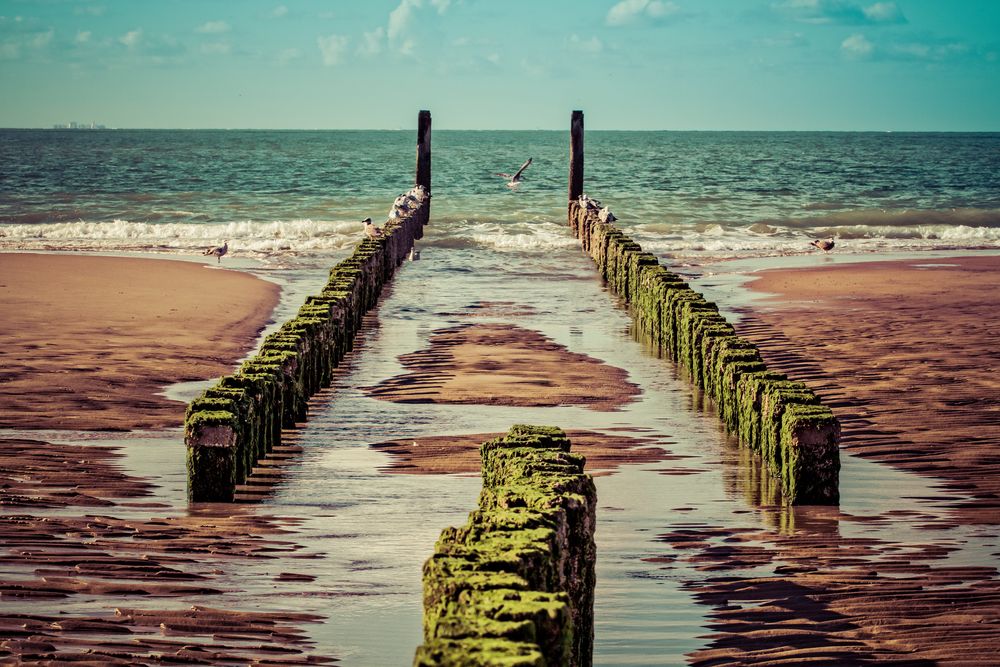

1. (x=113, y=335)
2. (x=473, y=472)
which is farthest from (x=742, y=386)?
(x=113, y=335)

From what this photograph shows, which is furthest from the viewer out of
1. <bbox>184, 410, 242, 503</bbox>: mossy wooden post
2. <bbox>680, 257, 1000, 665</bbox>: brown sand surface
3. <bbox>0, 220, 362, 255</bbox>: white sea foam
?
<bbox>0, 220, 362, 255</bbox>: white sea foam

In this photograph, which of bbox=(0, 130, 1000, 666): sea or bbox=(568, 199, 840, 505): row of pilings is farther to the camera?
bbox=(568, 199, 840, 505): row of pilings

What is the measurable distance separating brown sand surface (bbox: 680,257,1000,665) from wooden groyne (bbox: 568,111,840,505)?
0.97ft

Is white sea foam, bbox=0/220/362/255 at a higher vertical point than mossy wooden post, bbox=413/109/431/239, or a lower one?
lower

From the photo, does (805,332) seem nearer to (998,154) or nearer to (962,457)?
(962,457)

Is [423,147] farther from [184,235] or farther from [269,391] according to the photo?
[269,391]

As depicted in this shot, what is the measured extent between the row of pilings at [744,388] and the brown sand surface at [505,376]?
950mm


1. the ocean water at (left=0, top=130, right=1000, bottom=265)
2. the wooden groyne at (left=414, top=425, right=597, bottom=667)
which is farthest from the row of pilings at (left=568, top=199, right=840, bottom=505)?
the ocean water at (left=0, top=130, right=1000, bottom=265)

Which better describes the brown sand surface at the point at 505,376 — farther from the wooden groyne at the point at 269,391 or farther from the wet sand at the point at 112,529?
the wet sand at the point at 112,529

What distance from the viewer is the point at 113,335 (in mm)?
16719

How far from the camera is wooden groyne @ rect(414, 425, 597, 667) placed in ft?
14.8

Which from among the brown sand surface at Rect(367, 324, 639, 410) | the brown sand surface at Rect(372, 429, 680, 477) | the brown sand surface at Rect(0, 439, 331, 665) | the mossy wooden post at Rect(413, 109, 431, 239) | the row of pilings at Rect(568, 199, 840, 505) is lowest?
the brown sand surface at Rect(0, 439, 331, 665)

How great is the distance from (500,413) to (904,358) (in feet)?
18.4

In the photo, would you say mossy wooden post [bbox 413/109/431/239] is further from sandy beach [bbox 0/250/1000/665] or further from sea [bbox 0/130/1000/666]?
sandy beach [bbox 0/250/1000/665]
